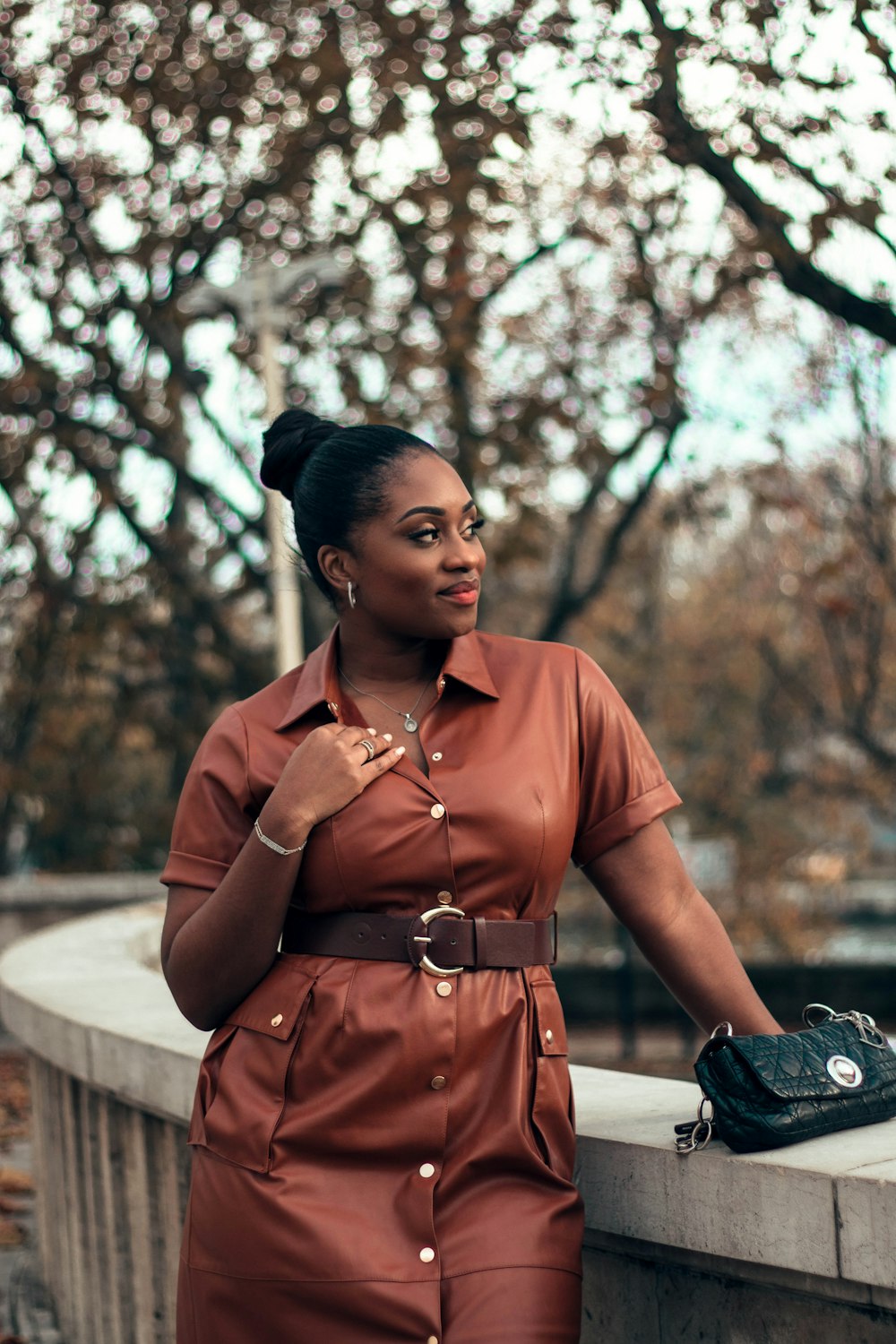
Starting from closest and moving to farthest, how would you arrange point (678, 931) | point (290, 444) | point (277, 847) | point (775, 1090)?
point (775, 1090), point (277, 847), point (678, 931), point (290, 444)

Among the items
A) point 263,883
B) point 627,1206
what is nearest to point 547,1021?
point 627,1206

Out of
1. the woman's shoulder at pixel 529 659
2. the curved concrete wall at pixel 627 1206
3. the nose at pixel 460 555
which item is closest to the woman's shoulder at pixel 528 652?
the woman's shoulder at pixel 529 659

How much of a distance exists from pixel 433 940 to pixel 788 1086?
55cm

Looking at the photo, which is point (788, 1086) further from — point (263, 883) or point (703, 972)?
point (263, 883)

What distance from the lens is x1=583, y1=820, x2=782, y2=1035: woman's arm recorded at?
256 centimetres

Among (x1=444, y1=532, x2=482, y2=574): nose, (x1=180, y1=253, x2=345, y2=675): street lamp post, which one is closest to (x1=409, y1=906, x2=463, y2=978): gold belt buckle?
(x1=444, y1=532, x2=482, y2=574): nose

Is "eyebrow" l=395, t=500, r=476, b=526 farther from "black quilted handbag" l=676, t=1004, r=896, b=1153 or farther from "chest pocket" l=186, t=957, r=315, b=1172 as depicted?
"black quilted handbag" l=676, t=1004, r=896, b=1153

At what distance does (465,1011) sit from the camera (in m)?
2.44

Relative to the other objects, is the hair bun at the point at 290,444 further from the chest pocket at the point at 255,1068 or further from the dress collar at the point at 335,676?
the chest pocket at the point at 255,1068

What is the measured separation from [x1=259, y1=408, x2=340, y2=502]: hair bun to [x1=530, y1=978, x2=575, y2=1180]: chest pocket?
3.09 feet

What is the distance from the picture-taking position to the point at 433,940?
8.07 feet

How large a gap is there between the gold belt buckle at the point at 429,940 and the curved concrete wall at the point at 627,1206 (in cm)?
43

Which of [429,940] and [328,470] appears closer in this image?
[429,940]

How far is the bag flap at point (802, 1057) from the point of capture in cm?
232
